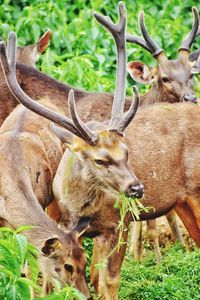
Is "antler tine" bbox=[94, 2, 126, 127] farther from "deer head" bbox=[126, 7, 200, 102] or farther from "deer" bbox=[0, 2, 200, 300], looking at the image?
"deer head" bbox=[126, 7, 200, 102]

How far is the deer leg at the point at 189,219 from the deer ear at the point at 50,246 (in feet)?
6.70

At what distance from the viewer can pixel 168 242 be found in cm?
1319

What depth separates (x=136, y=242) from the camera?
12.6 meters

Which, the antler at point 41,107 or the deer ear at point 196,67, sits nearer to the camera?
the antler at point 41,107

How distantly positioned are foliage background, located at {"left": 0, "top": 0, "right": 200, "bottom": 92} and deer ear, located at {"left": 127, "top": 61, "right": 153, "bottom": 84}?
3.93ft

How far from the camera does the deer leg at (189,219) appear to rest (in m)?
11.8

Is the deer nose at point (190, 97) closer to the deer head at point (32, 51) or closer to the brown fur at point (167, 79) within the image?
the brown fur at point (167, 79)

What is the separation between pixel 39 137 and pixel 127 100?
6.41 ft

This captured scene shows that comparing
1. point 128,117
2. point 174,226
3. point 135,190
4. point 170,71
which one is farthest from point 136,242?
point 135,190

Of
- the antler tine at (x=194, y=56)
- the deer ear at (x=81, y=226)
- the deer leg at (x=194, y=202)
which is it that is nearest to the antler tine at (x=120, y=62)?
the deer ear at (x=81, y=226)

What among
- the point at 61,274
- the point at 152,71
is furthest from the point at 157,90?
the point at 61,274

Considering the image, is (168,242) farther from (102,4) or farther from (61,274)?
(102,4)

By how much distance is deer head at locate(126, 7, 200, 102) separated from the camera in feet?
43.8

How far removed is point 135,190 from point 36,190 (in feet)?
3.36
